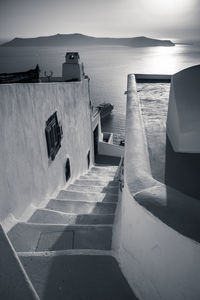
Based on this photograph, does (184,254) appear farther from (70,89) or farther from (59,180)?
(70,89)

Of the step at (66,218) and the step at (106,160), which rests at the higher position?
the step at (66,218)

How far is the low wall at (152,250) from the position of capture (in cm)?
226

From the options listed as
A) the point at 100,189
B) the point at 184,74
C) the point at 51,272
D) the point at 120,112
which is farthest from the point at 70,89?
the point at 120,112

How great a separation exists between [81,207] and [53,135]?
9.54 ft

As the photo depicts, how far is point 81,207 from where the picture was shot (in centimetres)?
709

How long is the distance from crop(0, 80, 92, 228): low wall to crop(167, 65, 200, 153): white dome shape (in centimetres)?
342

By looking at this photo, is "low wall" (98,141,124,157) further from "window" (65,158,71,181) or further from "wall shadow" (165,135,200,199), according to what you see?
"wall shadow" (165,135,200,199)

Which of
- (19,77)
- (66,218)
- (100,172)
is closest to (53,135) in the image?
(19,77)

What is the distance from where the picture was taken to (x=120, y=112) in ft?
244

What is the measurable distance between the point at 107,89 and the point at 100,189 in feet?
344

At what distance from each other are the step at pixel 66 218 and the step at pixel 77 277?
1.85 meters

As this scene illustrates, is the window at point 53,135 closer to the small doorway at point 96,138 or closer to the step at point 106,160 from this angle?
the step at point 106,160

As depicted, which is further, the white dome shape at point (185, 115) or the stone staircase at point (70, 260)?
the white dome shape at point (185, 115)

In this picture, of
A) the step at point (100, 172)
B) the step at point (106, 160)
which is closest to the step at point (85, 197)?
the step at point (100, 172)
